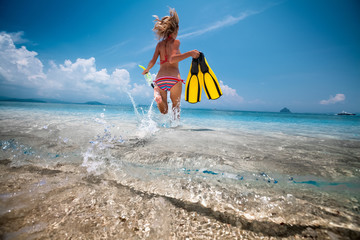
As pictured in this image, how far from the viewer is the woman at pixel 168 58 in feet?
11.9

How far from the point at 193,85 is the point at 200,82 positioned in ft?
0.79

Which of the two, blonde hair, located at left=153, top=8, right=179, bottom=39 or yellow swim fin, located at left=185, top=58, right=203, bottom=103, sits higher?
blonde hair, located at left=153, top=8, right=179, bottom=39

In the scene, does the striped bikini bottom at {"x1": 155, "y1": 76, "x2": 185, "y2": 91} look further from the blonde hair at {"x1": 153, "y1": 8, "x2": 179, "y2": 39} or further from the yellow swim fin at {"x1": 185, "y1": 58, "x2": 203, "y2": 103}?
the blonde hair at {"x1": 153, "y1": 8, "x2": 179, "y2": 39}

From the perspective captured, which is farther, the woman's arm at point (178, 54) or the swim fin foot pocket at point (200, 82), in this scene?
the swim fin foot pocket at point (200, 82)

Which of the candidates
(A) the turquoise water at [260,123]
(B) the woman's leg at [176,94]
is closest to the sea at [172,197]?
(B) the woman's leg at [176,94]

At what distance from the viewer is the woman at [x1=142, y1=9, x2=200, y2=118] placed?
3635mm

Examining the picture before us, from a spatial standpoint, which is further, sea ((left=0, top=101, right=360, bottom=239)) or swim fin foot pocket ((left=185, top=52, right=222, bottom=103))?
swim fin foot pocket ((left=185, top=52, right=222, bottom=103))

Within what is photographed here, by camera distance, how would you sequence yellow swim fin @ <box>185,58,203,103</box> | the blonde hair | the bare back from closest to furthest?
the blonde hair
the bare back
yellow swim fin @ <box>185,58,203,103</box>

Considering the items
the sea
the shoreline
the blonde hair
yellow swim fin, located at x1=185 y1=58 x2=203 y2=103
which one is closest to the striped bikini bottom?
yellow swim fin, located at x1=185 y1=58 x2=203 y2=103

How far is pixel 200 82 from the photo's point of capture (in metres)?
4.74

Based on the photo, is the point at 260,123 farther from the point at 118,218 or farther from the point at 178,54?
the point at 118,218

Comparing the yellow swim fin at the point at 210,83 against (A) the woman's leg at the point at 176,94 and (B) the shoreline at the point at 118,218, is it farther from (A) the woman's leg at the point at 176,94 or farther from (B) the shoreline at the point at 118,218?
(B) the shoreline at the point at 118,218

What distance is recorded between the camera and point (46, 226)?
2.67 ft

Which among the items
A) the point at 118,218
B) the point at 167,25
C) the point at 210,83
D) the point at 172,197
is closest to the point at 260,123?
the point at 210,83
